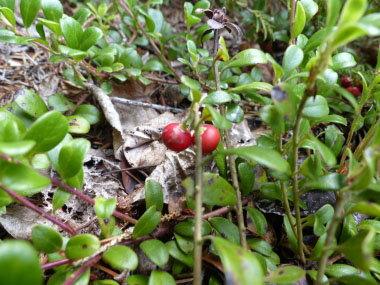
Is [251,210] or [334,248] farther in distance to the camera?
[251,210]

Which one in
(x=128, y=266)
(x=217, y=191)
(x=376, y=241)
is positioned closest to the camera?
(x=128, y=266)

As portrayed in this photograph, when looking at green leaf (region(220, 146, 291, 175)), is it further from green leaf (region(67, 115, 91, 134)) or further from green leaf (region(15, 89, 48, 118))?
green leaf (region(15, 89, 48, 118))

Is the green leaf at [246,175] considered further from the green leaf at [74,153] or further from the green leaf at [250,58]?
the green leaf at [74,153]

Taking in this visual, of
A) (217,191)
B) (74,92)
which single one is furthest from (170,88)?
(217,191)

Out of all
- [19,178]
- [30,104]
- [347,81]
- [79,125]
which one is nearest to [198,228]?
[19,178]

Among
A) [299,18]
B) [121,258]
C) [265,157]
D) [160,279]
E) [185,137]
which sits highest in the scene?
[299,18]

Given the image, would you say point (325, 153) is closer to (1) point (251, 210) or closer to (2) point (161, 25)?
(1) point (251, 210)

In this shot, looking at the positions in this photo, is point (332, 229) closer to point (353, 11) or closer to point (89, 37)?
point (353, 11)

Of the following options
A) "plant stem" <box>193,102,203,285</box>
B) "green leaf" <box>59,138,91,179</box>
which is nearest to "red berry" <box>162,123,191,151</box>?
"plant stem" <box>193,102,203,285</box>
